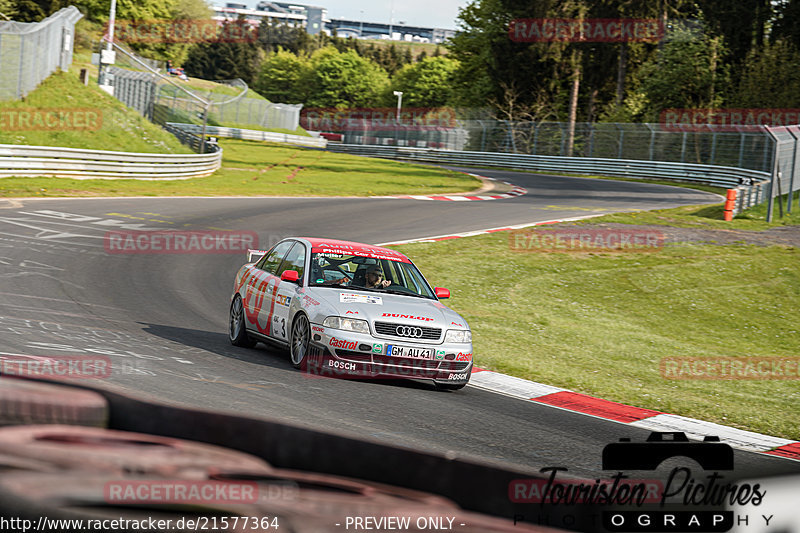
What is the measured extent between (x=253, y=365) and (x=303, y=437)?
637cm

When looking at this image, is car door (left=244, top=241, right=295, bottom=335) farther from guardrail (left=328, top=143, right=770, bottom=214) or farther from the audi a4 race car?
guardrail (left=328, top=143, right=770, bottom=214)

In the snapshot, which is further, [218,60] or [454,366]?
[218,60]

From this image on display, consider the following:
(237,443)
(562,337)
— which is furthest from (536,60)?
Answer: (237,443)

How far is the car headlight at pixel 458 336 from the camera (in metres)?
9.32

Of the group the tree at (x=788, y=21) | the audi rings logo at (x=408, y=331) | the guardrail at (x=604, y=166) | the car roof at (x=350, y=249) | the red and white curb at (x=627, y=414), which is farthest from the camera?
the tree at (x=788, y=21)

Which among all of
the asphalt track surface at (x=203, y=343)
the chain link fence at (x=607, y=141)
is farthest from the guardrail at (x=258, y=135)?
the asphalt track surface at (x=203, y=343)

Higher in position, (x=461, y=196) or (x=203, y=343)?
(x=461, y=196)

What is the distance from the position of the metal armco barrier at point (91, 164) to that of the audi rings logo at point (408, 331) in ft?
73.4

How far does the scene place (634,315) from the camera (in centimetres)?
1589

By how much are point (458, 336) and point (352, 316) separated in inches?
48.3

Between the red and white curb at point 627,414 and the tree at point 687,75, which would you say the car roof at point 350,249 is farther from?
the tree at point 687,75

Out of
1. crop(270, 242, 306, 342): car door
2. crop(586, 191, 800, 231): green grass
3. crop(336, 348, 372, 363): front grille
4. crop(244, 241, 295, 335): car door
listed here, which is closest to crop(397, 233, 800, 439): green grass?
crop(336, 348, 372, 363): front grille

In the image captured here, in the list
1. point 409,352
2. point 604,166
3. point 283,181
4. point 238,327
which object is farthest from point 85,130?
point 409,352

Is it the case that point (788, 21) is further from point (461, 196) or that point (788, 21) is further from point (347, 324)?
point (347, 324)
